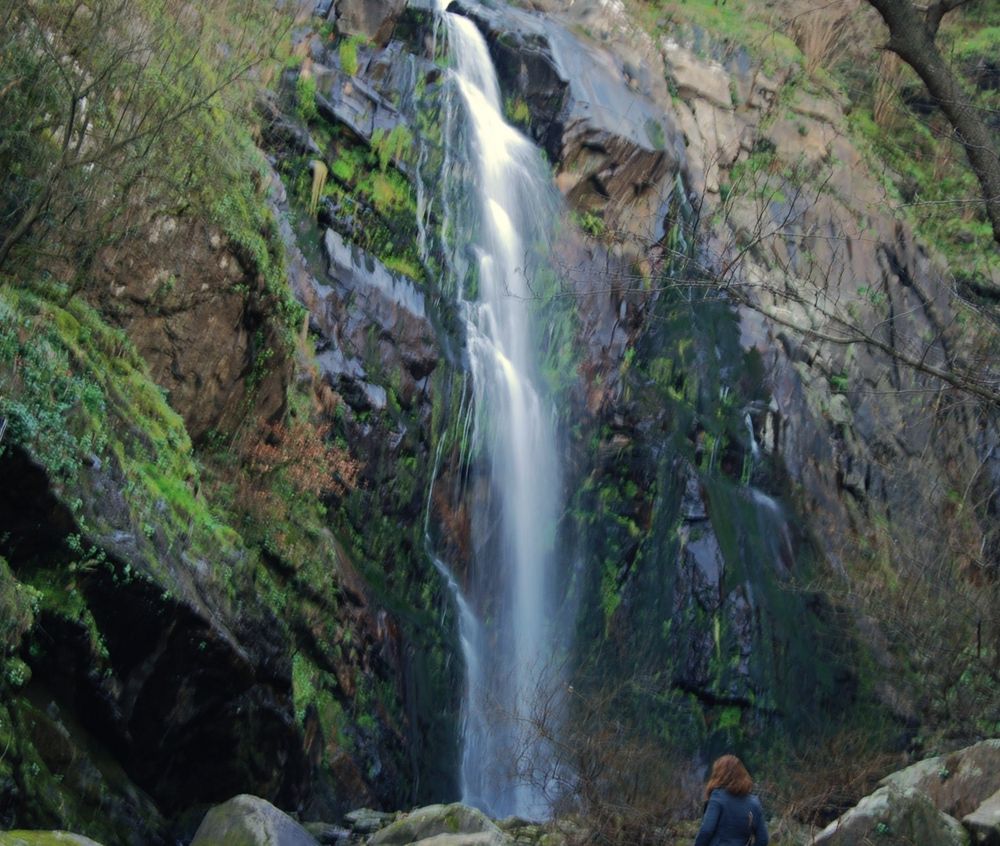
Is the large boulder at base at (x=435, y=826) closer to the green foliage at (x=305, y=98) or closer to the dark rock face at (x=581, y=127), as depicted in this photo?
the green foliage at (x=305, y=98)

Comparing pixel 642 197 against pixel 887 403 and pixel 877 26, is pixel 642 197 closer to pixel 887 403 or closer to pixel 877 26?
pixel 887 403

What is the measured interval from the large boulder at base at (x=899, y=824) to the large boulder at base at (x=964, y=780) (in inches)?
32.7

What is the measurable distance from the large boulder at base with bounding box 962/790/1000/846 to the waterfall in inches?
157

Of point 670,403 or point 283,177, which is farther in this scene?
point 670,403

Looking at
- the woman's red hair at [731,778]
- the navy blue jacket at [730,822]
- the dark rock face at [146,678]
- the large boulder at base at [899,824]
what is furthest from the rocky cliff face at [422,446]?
the large boulder at base at [899,824]

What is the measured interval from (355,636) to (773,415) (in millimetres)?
9931

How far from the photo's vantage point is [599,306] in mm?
18234

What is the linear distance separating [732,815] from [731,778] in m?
0.18

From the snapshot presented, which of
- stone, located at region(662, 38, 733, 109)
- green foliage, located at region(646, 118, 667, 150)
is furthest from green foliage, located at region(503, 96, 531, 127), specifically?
stone, located at region(662, 38, 733, 109)

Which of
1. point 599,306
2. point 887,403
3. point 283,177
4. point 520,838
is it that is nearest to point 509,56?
point 599,306

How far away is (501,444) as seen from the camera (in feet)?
49.5

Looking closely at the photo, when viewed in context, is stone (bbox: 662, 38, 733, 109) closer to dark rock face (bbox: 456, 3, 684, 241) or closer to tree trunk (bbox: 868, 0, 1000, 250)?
dark rock face (bbox: 456, 3, 684, 241)

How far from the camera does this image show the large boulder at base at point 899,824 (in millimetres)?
7953

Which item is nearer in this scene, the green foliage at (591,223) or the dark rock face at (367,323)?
the dark rock face at (367,323)
